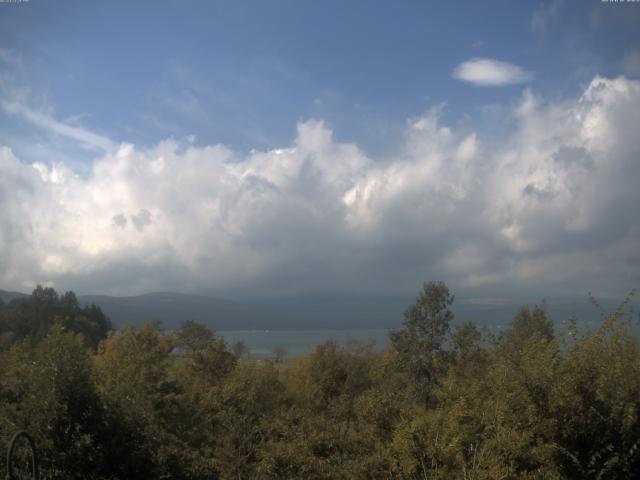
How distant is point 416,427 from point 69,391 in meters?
8.04

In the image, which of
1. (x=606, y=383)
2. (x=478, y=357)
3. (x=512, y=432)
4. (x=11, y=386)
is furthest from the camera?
(x=478, y=357)

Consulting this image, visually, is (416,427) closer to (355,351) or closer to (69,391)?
(69,391)

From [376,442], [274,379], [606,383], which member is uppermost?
[606,383]

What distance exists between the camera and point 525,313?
203 ft

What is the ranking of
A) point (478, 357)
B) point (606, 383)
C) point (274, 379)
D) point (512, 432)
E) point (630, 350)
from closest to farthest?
point (512, 432) < point (606, 383) < point (630, 350) < point (478, 357) < point (274, 379)

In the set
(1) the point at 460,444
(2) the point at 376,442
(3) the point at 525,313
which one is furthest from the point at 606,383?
(3) the point at 525,313

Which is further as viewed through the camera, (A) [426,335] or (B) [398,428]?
(A) [426,335]

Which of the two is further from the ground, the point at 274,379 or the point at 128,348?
the point at 128,348

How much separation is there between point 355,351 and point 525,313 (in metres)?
21.7

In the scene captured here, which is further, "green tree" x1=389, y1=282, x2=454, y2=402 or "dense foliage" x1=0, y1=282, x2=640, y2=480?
"green tree" x1=389, y1=282, x2=454, y2=402

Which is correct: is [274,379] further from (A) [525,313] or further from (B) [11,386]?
(A) [525,313]

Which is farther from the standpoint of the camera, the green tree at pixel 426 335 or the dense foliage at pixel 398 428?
the green tree at pixel 426 335

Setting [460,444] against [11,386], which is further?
[11,386]

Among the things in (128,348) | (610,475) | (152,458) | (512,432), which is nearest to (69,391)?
(152,458)
